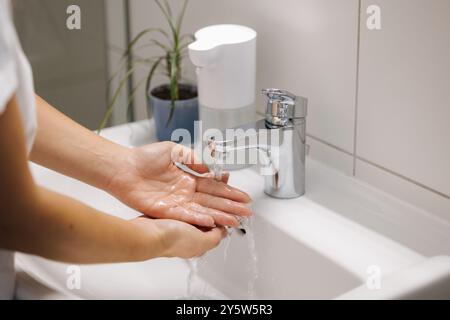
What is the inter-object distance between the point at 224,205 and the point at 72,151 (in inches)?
7.8

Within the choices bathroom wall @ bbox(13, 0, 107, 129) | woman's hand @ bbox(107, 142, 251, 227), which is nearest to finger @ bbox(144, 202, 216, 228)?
woman's hand @ bbox(107, 142, 251, 227)

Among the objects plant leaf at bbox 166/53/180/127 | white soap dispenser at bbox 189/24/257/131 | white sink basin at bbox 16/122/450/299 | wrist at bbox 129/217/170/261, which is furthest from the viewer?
plant leaf at bbox 166/53/180/127

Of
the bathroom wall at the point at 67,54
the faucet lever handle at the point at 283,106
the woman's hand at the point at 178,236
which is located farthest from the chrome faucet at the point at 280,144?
the bathroom wall at the point at 67,54

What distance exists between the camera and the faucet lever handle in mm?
867

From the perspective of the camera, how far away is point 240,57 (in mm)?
953

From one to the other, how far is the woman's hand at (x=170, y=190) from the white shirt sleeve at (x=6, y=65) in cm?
37

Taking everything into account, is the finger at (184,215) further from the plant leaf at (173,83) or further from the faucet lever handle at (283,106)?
the plant leaf at (173,83)

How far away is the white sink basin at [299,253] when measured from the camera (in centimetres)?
81

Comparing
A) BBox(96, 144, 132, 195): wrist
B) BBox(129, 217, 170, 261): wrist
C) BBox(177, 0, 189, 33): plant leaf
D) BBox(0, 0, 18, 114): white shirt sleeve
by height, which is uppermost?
BBox(0, 0, 18, 114): white shirt sleeve

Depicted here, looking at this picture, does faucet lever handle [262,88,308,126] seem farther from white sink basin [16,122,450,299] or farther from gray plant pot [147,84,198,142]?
gray plant pot [147,84,198,142]

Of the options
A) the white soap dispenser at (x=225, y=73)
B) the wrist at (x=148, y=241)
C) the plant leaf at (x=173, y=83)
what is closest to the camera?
the wrist at (x=148, y=241)

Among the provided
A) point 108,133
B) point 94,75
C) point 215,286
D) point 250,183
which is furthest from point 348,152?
point 94,75

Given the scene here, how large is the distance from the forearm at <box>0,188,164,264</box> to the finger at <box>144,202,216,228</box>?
0.10m
